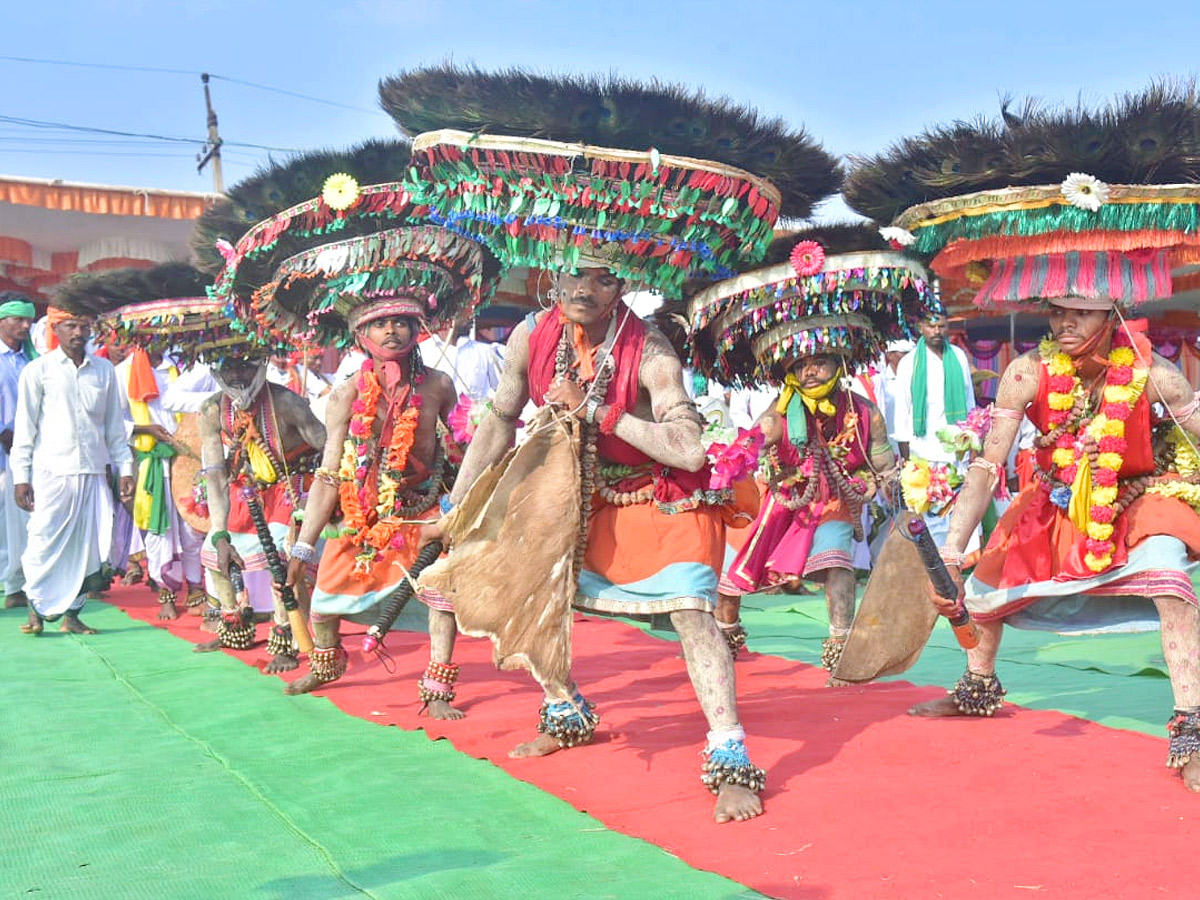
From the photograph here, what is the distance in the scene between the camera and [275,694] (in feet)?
21.5

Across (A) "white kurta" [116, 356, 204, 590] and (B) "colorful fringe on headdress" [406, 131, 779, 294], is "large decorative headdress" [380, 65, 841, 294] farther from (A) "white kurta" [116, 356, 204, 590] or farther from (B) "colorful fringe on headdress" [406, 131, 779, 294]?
(A) "white kurta" [116, 356, 204, 590]

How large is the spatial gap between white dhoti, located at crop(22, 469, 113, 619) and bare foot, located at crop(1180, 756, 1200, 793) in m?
7.29

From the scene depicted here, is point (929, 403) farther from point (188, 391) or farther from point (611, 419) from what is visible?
point (611, 419)

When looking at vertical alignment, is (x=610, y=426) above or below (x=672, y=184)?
below

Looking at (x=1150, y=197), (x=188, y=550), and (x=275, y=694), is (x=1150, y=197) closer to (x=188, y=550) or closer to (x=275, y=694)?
(x=275, y=694)

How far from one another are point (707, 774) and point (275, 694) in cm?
303

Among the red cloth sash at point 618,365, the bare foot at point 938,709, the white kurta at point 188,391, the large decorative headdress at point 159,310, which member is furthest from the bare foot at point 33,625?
the bare foot at point 938,709

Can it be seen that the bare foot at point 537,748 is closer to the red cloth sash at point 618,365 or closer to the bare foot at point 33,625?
the red cloth sash at point 618,365

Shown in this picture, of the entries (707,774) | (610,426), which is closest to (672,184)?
(610,426)

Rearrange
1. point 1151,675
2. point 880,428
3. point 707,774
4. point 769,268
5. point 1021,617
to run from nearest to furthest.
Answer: point 707,774
point 1021,617
point 769,268
point 1151,675
point 880,428

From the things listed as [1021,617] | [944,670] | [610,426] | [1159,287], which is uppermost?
[1159,287]

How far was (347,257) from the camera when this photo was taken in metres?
6.36

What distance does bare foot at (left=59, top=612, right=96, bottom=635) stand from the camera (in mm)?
8977

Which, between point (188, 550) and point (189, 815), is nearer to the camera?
point (189, 815)
